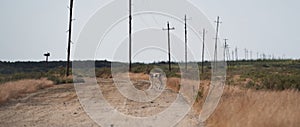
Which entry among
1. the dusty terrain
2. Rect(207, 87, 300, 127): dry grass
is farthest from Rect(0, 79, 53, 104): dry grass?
Rect(207, 87, 300, 127): dry grass

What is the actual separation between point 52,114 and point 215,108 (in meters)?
5.74

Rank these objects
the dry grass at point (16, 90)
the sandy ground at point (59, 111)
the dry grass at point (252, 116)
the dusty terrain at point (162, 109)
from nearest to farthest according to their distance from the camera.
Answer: the dry grass at point (252, 116) → the dusty terrain at point (162, 109) → the sandy ground at point (59, 111) → the dry grass at point (16, 90)

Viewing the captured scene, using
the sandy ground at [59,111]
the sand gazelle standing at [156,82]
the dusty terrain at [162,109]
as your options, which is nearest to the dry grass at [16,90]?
the dusty terrain at [162,109]

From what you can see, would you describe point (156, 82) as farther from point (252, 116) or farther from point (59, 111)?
point (252, 116)

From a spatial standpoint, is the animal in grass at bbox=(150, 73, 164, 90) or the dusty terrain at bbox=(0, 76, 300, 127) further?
the animal in grass at bbox=(150, 73, 164, 90)

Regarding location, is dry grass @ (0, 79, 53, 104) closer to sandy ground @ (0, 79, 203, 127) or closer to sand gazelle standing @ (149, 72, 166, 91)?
sandy ground @ (0, 79, 203, 127)

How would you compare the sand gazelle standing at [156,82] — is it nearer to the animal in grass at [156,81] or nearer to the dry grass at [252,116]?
the animal in grass at [156,81]

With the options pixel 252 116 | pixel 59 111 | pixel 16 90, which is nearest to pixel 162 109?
pixel 59 111

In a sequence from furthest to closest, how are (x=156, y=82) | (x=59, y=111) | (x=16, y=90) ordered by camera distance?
(x=156, y=82)
(x=16, y=90)
(x=59, y=111)

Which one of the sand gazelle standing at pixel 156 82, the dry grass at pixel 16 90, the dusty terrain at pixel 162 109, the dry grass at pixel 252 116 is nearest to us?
the dry grass at pixel 252 116

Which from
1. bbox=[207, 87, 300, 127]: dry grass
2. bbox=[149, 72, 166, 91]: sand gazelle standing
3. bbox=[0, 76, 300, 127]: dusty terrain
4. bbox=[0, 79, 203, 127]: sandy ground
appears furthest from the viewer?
bbox=[149, 72, 166, 91]: sand gazelle standing

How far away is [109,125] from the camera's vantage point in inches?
461

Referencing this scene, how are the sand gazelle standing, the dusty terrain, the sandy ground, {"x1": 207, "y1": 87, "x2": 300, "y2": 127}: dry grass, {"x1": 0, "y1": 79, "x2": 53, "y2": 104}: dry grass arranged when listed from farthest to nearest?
1. the sand gazelle standing
2. {"x1": 0, "y1": 79, "x2": 53, "y2": 104}: dry grass
3. the sandy ground
4. the dusty terrain
5. {"x1": 207, "y1": 87, "x2": 300, "y2": 127}: dry grass

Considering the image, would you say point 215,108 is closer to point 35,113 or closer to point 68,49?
point 35,113
